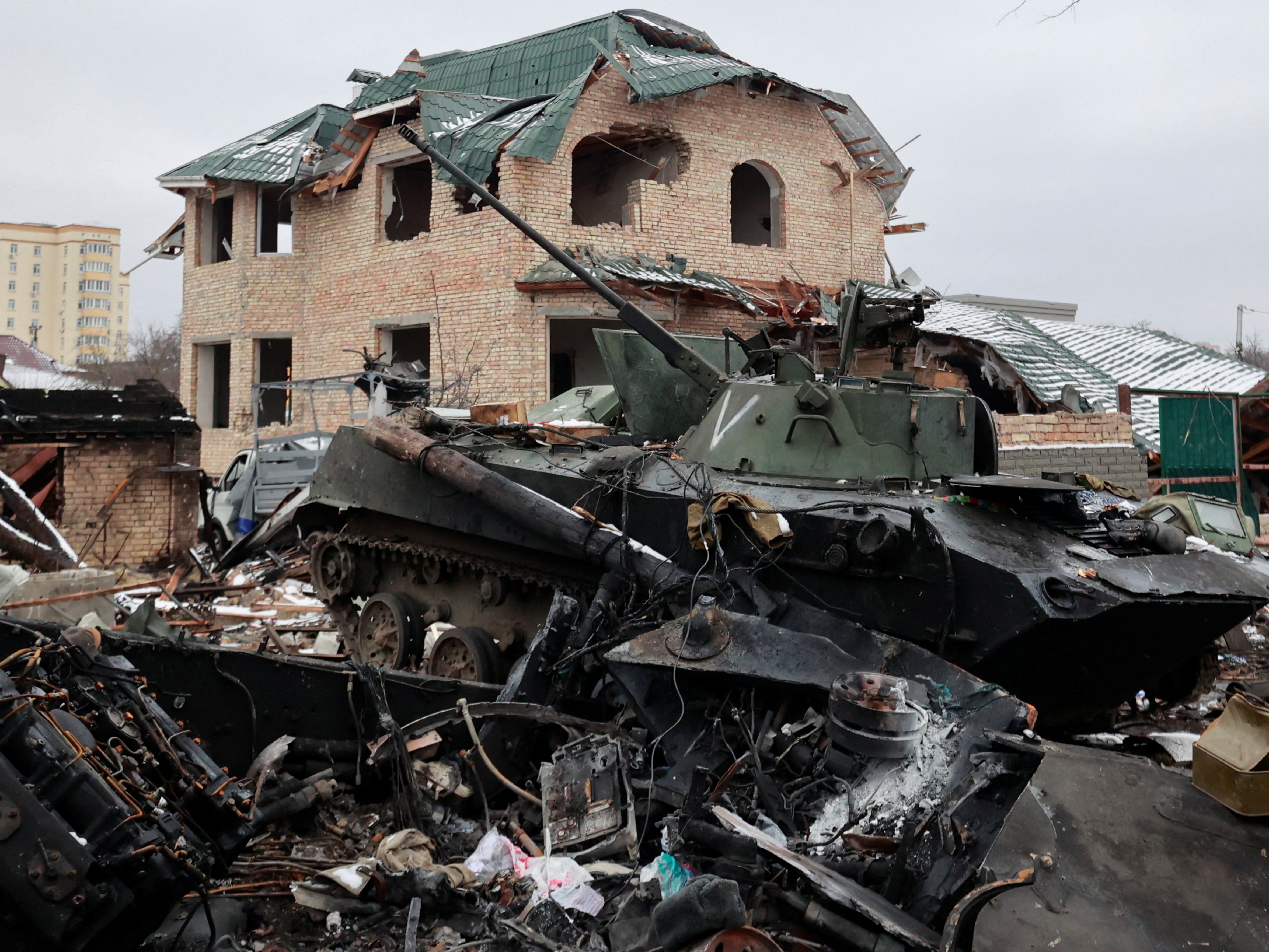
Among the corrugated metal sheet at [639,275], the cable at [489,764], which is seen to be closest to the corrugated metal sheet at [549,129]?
the corrugated metal sheet at [639,275]

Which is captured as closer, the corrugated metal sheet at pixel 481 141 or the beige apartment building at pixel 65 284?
the corrugated metal sheet at pixel 481 141

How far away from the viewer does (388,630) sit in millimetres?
7555

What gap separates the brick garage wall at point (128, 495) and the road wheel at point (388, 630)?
6.27 m

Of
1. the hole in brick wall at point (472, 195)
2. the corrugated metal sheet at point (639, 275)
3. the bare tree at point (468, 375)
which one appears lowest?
the bare tree at point (468, 375)

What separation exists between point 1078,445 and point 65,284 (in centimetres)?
7946

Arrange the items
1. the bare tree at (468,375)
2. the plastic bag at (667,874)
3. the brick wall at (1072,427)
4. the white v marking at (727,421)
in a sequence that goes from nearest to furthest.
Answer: the plastic bag at (667,874) → the white v marking at (727,421) → the brick wall at (1072,427) → the bare tree at (468,375)

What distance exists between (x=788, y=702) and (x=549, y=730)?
1472mm

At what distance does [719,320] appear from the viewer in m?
16.0

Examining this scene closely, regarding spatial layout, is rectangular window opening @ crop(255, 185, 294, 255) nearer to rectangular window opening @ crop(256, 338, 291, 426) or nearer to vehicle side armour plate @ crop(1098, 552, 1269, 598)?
rectangular window opening @ crop(256, 338, 291, 426)

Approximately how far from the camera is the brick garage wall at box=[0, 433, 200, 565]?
40.9 ft

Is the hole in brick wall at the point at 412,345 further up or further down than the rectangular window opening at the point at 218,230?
further down

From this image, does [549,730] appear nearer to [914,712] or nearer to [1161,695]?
[914,712]

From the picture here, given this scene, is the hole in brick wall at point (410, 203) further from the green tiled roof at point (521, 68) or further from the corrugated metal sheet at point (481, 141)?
the corrugated metal sheet at point (481, 141)

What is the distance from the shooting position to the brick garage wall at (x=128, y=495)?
1245 cm
